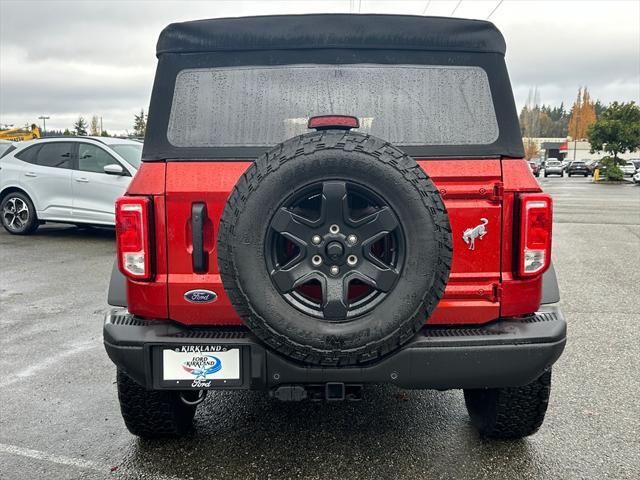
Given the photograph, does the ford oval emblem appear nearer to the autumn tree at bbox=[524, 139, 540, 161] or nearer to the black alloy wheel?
the black alloy wheel

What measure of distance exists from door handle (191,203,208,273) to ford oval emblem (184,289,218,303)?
0.12 meters

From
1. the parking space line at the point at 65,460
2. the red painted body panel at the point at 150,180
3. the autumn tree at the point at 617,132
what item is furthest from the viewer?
the autumn tree at the point at 617,132

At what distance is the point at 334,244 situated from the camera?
2.20m

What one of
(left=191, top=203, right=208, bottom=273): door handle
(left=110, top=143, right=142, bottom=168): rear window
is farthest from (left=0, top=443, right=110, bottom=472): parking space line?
(left=110, top=143, right=142, bottom=168): rear window

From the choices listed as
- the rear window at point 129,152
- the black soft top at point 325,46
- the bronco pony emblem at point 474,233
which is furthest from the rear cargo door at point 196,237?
the rear window at point 129,152

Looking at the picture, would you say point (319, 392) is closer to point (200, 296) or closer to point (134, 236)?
point (200, 296)

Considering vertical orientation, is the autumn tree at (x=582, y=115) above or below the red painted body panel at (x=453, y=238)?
above

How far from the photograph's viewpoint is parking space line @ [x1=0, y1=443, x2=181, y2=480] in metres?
2.71

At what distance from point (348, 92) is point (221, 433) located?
1.91m

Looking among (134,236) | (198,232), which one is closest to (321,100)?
(198,232)

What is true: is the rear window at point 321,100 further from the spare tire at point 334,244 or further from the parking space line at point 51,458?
the parking space line at point 51,458

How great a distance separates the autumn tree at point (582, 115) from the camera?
11601cm

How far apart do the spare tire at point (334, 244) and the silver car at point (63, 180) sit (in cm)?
739

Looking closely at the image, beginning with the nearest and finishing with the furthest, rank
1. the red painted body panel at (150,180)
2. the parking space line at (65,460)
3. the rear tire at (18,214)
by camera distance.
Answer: the red painted body panel at (150,180)
the parking space line at (65,460)
the rear tire at (18,214)
